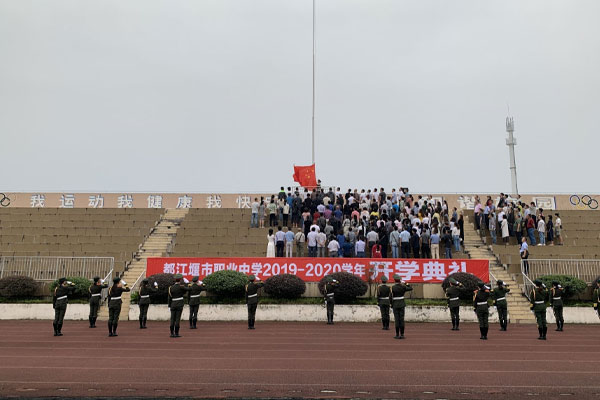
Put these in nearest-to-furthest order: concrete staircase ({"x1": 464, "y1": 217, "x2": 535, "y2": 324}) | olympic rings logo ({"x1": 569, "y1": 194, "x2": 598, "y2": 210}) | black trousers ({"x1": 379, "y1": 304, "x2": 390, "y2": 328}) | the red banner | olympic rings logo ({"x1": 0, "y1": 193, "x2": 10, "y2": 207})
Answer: black trousers ({"x1": 379, "y1": 304, "x2": 390, "y2": 328}) < concrete staircase ({"x1": 464, "y1": 217, "x2": 535, "y2": 324}) < the red banner < olympic rings logo ({"x1": 569, "y1": 194, "x2": 598, "y2": 210}) < olympic rings logo ({"x1": 0, "y1": 193, "x2": 10, "y2": 207})

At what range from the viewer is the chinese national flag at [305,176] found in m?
31.9

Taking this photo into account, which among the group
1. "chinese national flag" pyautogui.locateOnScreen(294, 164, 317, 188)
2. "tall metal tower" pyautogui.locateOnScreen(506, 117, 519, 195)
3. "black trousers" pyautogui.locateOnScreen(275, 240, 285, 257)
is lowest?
"black trousers" pyautogui.locateOnScreen(275, 240, 285, 257)

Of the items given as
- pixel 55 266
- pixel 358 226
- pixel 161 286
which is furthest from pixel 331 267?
pixel 55 266

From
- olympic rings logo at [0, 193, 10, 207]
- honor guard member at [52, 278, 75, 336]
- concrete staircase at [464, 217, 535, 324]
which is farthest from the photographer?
olympic rings logo at [0, 193, 10, 207]

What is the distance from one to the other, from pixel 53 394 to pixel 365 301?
11.7 metres

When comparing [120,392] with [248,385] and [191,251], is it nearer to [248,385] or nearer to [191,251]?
[248,385]

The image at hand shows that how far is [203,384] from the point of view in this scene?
329 inches

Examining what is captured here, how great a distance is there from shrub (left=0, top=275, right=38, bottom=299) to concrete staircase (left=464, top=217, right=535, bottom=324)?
16.2 m

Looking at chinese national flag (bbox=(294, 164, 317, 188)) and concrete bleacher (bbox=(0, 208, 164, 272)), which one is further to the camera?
chinese national flag (bbox=(294, 164, 317, 188))

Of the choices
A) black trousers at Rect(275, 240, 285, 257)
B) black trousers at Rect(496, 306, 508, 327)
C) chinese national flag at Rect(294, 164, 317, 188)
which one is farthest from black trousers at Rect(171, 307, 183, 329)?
chinese national flag at Rect(294, 164, 317, 188)

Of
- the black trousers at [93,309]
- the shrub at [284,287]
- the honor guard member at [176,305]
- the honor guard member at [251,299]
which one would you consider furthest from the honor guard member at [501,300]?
the black trousers at [93,309]

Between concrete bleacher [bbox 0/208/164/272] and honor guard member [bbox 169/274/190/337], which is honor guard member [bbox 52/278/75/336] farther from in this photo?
concrete bleacher [bbox 0/208/164/272]

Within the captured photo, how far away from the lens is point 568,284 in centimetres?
1781

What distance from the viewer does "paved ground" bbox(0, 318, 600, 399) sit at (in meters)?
8.07
